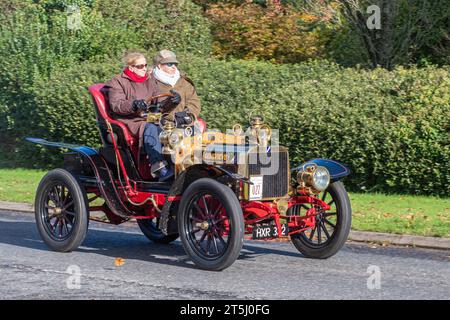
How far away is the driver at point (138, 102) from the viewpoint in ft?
29.3

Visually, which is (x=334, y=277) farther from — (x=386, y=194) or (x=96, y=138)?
(x=96, y=138)

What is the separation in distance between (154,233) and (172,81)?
1724mm

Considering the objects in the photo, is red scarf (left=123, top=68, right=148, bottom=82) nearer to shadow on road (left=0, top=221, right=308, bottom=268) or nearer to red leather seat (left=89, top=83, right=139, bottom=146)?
red leather seat (left=89, top=83, right=139, bottom=146)

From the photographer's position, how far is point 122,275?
8.18 metres

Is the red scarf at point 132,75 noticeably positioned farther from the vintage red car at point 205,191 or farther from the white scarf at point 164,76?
the vintage red car at point 205,191

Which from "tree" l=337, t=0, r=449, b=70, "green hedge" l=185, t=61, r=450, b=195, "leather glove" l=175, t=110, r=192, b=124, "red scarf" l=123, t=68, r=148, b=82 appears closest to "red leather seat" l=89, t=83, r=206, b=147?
"leather glove" l=175, t=110, r=192, b=124

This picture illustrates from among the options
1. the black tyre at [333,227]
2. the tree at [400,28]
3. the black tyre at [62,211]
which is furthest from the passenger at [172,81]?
the tree at [400,28]

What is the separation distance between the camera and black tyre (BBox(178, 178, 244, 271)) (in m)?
7.91

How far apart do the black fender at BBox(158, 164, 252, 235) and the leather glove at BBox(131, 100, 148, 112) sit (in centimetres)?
86

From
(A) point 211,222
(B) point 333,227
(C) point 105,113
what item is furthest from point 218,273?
(C) point 105,113

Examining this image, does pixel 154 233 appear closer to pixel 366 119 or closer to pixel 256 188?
pixel 256 188

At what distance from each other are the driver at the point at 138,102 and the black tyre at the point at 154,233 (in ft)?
3.92

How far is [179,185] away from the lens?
856cm
